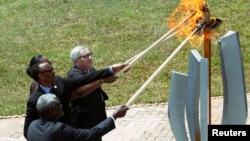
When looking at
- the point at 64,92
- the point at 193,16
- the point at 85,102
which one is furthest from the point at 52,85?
the point at 193,16

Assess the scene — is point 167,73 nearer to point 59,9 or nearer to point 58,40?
point 58,40

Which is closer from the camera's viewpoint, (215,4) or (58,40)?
(58,40)

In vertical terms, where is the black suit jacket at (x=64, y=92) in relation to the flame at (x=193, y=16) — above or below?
below

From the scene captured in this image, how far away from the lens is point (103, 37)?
12867 mm

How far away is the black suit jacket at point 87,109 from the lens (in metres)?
6.59

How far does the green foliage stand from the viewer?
10312 millimetres

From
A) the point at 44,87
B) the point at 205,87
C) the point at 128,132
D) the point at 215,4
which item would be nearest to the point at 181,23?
the point at 205,87

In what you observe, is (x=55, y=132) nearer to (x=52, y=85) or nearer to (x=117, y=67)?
(x=52, y=85)

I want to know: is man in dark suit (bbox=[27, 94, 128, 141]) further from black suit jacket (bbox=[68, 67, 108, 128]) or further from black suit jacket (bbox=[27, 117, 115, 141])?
black suit jacket (bbox=[68, 67, 108, 128])

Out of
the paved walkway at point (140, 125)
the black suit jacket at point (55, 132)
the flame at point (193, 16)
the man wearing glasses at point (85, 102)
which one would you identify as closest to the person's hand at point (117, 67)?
the man wearing glasses at point (85, 102)

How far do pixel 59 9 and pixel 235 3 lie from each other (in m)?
4.26

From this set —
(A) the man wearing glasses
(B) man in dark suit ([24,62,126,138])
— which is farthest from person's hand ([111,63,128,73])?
(A) the man wearing glasses

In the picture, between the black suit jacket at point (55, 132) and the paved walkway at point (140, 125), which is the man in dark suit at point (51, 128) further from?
the paved walkway at point (140, 125)

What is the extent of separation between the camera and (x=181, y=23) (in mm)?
6508
